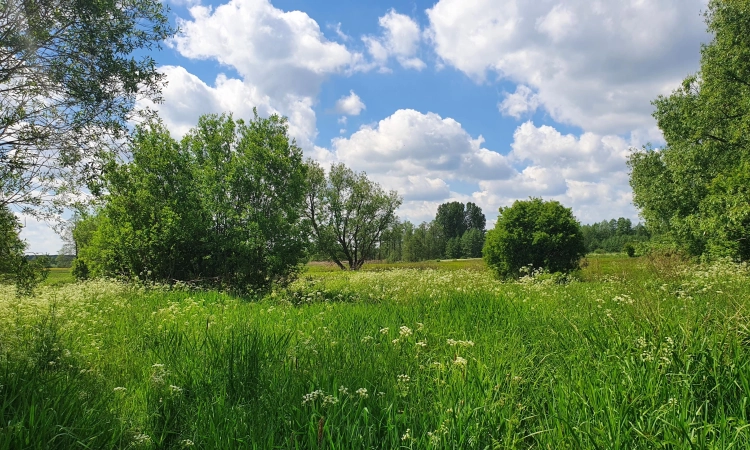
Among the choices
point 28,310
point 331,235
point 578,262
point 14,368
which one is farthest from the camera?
point 331,235

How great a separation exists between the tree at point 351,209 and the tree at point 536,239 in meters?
25.8

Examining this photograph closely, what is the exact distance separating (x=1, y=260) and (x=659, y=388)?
8.10 m

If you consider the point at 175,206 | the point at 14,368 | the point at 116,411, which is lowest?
the point at 116,411

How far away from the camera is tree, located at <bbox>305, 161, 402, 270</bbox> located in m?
43.2

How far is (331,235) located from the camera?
4116 cm

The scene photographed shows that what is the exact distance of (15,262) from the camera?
5656 millimetres

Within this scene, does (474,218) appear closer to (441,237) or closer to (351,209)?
(441,237)

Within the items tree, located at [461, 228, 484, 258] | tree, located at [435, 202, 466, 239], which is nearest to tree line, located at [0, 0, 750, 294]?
tree, located at [461, 228, 484, 258]

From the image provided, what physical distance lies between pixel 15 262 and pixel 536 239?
1708 centimetres

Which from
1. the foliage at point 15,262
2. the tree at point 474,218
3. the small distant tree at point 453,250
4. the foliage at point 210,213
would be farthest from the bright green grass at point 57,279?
the tree at point 474,218

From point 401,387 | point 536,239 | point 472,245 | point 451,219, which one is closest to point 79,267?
point 536,239

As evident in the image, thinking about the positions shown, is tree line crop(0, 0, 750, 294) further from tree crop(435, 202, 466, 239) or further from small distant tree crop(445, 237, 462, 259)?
tree crop(435, 202, 466, 239)

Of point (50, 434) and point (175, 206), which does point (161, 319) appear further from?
point (175, 206)

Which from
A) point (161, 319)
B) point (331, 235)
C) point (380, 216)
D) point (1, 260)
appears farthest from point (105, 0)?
point (380, 216)
